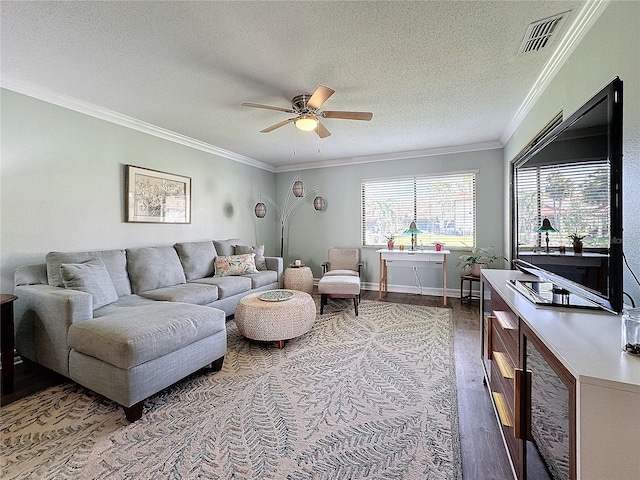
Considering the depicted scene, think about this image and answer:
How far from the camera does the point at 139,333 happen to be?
1.78 metres

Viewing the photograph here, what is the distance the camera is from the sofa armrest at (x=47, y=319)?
6.60ft

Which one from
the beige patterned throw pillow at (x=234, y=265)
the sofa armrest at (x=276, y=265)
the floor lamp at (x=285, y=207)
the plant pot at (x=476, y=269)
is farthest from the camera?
the floor lamp at (x=285, y=207)

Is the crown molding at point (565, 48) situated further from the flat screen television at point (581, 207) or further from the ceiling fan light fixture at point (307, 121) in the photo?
the ceiling fan light fixture at point (307, 121)

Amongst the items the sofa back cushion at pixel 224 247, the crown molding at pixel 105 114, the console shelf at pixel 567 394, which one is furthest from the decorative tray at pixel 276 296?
the crown molding at pixel 105 114

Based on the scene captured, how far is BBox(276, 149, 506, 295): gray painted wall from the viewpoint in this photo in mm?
4492

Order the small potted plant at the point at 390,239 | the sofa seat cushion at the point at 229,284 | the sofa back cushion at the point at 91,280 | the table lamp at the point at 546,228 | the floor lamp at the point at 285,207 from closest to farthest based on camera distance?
the table lamp at the point at 546,228, the sofa back cushion at the point at 91,280, the sofa seat cushion at the point at 229,284, the small potted plant at the point at 390,239, the floor lamp at the point at 285,207

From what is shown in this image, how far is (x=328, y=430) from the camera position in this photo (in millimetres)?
1684

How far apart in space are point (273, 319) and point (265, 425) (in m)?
1.05

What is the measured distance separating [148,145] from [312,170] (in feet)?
9.49

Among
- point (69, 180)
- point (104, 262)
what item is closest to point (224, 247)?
point (104, 262)

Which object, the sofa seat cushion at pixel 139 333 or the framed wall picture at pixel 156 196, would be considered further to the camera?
the framed wall picture at pixel 156 196

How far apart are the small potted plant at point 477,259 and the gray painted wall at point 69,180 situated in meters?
4.18

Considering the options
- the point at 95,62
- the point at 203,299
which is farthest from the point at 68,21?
the point at 203,299

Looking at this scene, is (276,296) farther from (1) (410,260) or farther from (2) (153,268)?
(1) (410,260)
